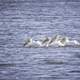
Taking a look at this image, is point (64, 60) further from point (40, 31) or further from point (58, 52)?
point (40, 31)

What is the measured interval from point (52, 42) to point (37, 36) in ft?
0.30

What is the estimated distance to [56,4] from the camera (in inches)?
67.7

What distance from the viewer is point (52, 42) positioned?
63.6 inches

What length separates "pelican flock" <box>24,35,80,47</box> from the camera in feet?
5.30

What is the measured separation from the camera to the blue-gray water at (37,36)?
1552 millimetres

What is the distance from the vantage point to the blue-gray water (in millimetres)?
1552

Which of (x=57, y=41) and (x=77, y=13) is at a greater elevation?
(x=77, y=13)

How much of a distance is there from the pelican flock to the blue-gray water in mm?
23

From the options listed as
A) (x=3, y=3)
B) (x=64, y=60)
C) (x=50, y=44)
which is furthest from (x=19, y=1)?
(x=64, y=60)

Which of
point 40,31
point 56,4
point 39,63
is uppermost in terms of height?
point 56,4

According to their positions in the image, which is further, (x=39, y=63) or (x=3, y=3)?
(x=3, y=3)

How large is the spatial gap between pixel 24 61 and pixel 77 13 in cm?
41

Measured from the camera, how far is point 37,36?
1.64 m

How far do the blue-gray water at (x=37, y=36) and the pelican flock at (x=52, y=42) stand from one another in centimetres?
2
